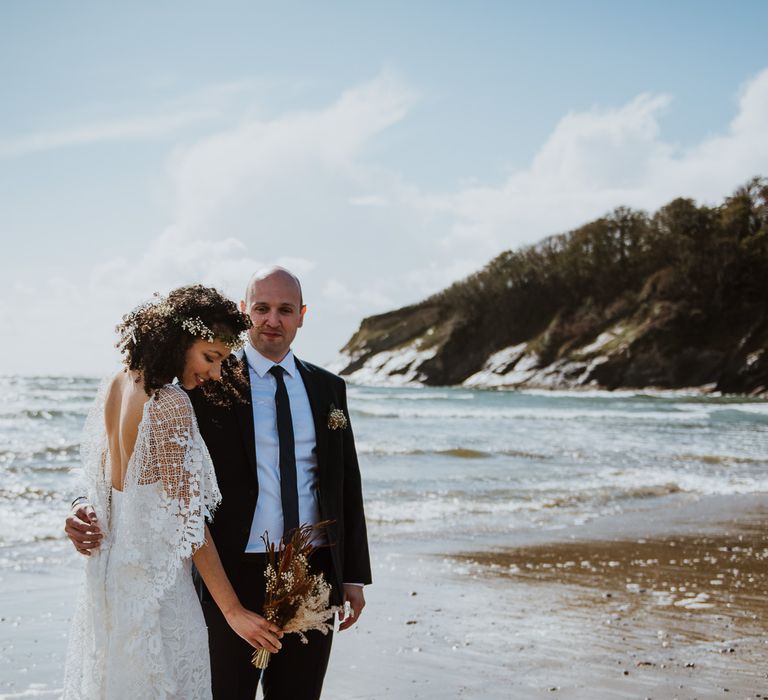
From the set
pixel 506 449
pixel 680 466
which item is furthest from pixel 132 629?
pixel 506 449

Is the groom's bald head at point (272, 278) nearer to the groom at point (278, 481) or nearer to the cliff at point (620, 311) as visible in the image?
the groom at point (278, 481)

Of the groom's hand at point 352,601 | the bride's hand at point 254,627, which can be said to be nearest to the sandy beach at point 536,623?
the groom's hand at point 352,601

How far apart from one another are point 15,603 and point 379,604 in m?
2.67

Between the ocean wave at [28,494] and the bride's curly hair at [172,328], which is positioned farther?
the ocean wave at [28,494]

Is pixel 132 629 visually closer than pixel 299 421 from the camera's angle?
Yes

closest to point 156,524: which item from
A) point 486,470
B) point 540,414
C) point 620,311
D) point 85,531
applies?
point 85,531

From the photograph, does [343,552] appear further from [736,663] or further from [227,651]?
[736,663]

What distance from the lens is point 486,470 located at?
1584 centimetres

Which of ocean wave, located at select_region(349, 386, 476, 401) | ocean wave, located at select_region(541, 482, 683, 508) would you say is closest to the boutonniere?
ocean wave, located at select_region(541, 482, 683, 508)

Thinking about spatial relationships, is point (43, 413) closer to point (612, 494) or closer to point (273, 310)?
point (612, 494)

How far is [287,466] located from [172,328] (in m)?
0.76

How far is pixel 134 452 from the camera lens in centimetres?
241

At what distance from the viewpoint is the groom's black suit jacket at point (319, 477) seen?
2881mm

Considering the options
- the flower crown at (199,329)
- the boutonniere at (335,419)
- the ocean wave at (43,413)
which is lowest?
the ocean wave at (43,413)
